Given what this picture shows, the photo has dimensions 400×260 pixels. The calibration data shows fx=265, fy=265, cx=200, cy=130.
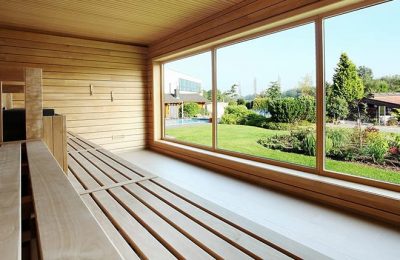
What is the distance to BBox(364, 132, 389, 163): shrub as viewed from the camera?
102 inches

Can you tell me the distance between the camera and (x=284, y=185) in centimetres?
316

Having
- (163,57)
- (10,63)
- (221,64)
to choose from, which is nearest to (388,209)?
(221,64)

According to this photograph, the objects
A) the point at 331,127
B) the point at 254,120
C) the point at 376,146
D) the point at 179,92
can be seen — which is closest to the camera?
the point at 376,146

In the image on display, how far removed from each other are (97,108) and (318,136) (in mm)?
4329

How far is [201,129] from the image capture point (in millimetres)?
5125

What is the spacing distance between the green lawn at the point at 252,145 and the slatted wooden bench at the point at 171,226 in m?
2.23

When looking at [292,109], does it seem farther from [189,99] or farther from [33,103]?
[33,103]

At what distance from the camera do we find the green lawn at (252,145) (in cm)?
263

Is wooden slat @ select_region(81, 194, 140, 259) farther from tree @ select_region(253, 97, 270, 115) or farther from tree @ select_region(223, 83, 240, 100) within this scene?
tree @ select_region(223, 83, 240, 100)

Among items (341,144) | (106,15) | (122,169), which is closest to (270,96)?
(341,144)

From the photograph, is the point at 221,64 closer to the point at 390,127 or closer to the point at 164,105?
the point at 164,105

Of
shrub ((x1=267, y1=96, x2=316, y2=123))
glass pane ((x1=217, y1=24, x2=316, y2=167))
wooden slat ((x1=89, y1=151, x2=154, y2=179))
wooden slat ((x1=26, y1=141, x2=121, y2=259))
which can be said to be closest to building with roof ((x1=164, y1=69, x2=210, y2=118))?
glass pane ((x1=217, y1=24, x2=316, y2=167))

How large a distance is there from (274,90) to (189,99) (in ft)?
7.18

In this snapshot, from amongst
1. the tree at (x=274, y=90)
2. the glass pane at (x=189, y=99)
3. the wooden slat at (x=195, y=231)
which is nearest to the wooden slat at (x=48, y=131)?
the wooden slat at (x=195, y=231)
